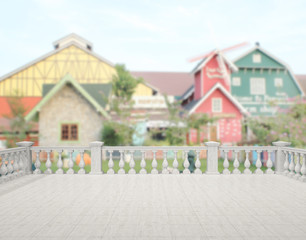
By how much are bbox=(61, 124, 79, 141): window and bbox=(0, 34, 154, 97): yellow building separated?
1230 cm

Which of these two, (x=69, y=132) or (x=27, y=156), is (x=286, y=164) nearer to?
(x=27, y=156)

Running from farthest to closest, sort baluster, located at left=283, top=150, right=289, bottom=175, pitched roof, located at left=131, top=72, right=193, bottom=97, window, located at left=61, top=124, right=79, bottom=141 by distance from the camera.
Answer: pitched roof, located at left=131, top=72, right=193, bottom=97
window, located at left=61, top=124, right=79, bottom=141
baluster, located at left=283, top=150, right=289, bottom=175

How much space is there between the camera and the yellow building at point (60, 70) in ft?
101

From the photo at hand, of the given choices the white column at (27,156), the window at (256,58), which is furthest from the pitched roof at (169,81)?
the white column at (27,156)

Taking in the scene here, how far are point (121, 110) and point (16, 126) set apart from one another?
26.1ft

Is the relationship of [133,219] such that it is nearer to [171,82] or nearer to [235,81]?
[235,81]

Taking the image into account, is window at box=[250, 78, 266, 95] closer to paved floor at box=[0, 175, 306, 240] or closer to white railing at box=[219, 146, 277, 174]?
white railing at box=[219, 146, 277, 174]

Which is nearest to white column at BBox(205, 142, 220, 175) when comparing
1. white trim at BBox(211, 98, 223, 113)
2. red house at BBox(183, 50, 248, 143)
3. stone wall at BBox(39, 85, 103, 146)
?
stone wall at BBox(39, 85, 103, 146)

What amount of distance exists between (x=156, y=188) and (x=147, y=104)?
17.1 m

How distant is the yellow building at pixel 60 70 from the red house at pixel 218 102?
6940mm

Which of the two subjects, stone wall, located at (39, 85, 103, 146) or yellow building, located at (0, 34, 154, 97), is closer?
stone wall, located at (39, 85, 103, 146)

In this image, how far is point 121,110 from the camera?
20.0m

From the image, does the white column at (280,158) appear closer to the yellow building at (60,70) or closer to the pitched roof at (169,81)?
the yellow building at (60,70)

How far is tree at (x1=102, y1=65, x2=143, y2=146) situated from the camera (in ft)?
62.5
